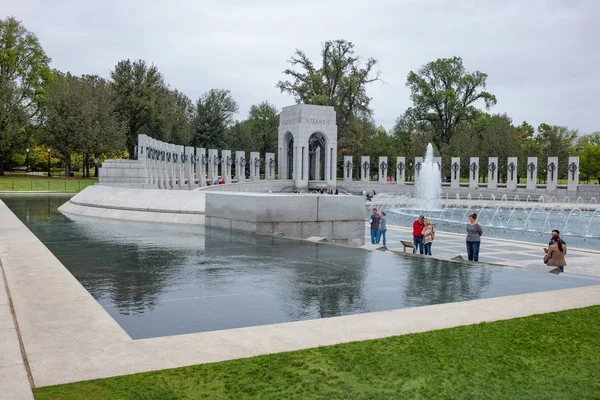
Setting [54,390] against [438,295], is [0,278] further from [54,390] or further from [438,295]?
[438,295]

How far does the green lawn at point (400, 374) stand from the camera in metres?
4.51

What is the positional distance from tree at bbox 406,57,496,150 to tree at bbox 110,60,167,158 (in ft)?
121

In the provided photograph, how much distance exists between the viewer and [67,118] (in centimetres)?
5800

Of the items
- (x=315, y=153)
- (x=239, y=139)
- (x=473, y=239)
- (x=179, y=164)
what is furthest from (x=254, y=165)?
(x=473, y=239)

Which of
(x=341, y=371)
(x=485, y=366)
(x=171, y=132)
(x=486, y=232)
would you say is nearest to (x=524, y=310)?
(x=485, y=366)

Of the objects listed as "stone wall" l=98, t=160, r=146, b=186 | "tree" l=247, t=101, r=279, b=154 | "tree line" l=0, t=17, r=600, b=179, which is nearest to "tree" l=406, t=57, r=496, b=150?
"tree line" l=0, t=17, r=600, b=179

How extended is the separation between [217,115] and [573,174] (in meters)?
46.1

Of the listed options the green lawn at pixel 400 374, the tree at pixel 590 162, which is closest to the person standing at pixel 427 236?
the green lawn at pixel 400 374

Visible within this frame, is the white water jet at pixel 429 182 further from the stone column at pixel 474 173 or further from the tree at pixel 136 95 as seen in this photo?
the tree at pixel 136 95

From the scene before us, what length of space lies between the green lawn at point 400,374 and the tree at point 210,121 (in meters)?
71.6

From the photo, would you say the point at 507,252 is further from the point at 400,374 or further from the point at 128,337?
the point at 128,337

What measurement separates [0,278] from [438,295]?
21.7ft

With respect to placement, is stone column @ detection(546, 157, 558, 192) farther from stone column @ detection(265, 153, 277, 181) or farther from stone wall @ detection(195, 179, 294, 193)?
stone column @ detection(265, 153, 277, 181)

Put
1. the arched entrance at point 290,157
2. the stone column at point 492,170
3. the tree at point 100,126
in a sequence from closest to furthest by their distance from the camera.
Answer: the stone column at point 492,170, the tree at point 100,126, the arched entrance at point 290,157
